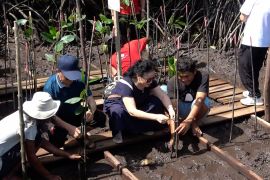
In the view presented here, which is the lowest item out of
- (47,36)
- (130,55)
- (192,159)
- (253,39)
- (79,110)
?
(192,159)

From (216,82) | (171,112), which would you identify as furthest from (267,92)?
(216,82)

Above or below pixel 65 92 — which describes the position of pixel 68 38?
above

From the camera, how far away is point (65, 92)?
3.28m

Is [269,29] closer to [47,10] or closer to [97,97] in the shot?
[97,97]

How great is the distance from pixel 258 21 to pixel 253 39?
0.16 m

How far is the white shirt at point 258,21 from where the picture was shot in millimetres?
3945

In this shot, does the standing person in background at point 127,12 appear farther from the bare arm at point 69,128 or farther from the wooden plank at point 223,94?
the bare arm at point 69,128

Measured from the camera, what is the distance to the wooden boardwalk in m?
3.36

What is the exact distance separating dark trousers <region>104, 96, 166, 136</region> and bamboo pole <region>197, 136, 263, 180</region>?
40 centimetres

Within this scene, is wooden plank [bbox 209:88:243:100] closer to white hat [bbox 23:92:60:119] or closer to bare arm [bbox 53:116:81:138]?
bare arm [bbox 53:116:81:138]

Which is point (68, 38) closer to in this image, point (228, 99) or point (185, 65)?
point (185, 65)

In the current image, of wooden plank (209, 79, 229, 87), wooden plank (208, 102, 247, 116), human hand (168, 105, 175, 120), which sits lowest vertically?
wooden plank (208, 102, 247, 116)

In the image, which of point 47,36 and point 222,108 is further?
point 222,108

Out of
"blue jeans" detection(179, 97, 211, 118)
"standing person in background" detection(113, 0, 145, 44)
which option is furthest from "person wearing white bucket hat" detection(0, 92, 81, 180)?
"standing person in background" detection(113, 0, 145, 44)
